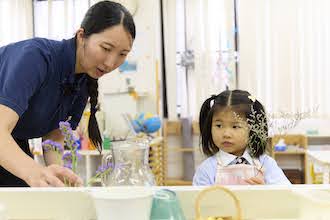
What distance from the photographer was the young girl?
4.54 feet

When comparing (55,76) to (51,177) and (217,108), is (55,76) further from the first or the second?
(217,108)

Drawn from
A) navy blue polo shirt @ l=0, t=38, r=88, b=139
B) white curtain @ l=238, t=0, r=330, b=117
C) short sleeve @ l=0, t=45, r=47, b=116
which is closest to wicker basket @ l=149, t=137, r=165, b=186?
white curtain @ l=238, t=0, r=330, b=117

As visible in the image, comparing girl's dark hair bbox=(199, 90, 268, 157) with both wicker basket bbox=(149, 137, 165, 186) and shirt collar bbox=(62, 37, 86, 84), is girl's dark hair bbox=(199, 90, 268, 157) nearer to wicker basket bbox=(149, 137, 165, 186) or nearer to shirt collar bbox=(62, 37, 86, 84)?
shirt collar bbox=(62, 37, 86, 84)

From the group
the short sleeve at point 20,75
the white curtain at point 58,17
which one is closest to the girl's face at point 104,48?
the short sleeve at point 20,75

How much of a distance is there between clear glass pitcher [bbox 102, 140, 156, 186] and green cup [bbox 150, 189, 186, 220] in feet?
0.27

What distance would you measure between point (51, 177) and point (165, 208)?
0.29 m

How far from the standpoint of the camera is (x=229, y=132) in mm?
1494

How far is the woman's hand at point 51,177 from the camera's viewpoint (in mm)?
910

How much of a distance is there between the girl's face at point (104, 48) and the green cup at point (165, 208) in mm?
670

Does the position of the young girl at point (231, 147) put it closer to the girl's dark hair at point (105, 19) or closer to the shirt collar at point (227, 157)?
the shirt collar at point (227, 157)

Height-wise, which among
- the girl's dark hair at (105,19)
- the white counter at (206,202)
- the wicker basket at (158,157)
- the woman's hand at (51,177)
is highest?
the girl's dark hair at (105,19)

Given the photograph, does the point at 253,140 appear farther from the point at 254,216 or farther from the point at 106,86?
the point at 106,86

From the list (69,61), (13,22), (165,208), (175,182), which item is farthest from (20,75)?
(13,22)

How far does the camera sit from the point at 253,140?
121 centimetres
